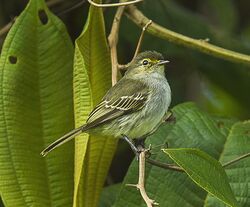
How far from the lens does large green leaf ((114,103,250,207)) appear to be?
2.59 meters

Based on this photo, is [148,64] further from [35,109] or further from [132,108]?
[35,109]

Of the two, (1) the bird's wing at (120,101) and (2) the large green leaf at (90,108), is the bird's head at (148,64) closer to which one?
(1) the bird's wing at (120,101)

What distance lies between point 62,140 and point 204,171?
0.62m

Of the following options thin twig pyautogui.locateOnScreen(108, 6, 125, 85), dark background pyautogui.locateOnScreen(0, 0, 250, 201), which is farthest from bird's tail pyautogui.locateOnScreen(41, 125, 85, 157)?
dark background pyautogui.locateOnScreen(0, 0, 250, 201)

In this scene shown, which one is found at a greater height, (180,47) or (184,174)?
(180,47)

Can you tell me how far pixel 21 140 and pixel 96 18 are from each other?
0.48 m

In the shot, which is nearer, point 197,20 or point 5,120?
point 5,120

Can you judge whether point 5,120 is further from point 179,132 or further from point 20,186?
point 179,132

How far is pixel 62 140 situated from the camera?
8.24 ft

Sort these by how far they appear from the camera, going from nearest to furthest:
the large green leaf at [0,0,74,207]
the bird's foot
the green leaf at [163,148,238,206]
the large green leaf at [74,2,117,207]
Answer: the green leaf at [163,148,238,206]
the large green leaf at [74,2,117,207]
the large green leaf at [0,0,74,207]
the bird's foot

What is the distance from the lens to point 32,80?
263 centimetres

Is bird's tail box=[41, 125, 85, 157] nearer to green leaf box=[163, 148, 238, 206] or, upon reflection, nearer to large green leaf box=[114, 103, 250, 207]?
large green leaf box=[114, 103, 250, 207]

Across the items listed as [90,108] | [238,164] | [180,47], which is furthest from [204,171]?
[180,47]

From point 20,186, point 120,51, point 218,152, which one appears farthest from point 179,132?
point 120,51
